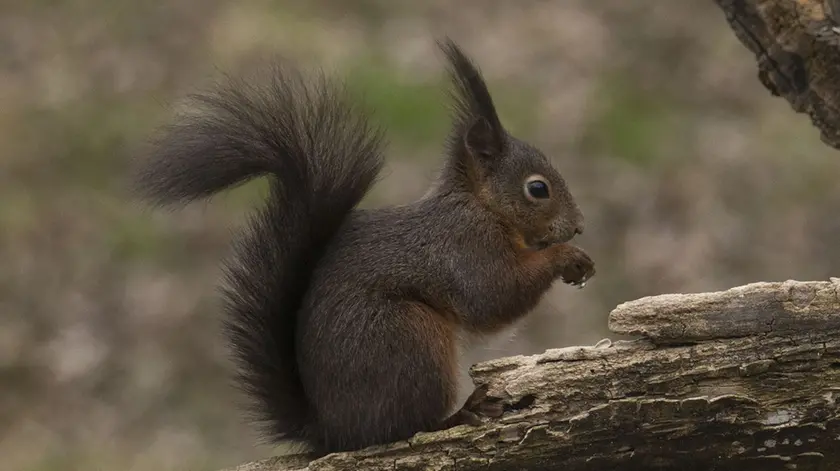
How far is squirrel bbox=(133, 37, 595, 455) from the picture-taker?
2395 millimetres

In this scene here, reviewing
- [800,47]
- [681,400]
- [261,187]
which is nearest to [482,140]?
[800,47]

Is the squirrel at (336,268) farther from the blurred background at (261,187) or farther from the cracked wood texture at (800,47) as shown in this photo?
the blurred background at (261,187)

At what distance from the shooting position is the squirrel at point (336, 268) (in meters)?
2.39

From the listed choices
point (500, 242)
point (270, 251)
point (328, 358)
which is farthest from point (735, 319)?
point (270, 251)

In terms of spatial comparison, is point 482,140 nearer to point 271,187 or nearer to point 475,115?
point 475,115

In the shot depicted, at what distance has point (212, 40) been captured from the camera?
590cm

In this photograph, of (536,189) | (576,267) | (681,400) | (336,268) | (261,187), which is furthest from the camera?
(261,187)

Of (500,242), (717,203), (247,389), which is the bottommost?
(247,389)

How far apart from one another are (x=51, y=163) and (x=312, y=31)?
1.51 m

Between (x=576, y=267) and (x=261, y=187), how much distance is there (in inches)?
95.3

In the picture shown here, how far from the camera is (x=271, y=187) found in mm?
2527

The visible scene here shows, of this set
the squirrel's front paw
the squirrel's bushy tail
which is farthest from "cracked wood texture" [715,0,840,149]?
the squirrel's bushy tail

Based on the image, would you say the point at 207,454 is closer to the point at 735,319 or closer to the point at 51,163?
the point at 51,163

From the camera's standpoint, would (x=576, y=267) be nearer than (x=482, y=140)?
Yes
